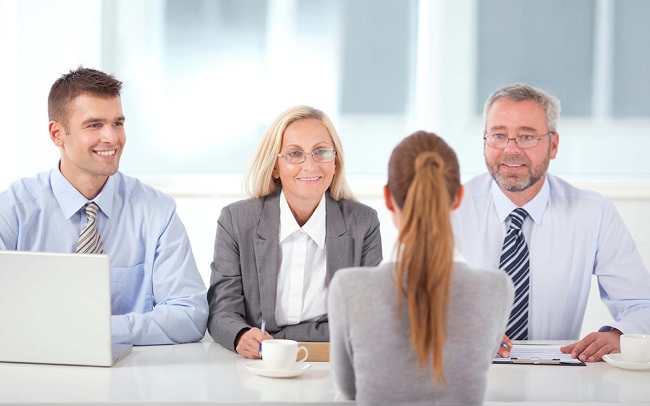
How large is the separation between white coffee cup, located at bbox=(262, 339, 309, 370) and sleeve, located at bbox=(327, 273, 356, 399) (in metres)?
0.24

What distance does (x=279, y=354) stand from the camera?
81.3 inches

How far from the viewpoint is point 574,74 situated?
505 centimetres

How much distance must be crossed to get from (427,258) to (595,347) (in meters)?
0.92

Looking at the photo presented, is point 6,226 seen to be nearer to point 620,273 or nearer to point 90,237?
point 90,237

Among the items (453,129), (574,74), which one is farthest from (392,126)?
(574,74)

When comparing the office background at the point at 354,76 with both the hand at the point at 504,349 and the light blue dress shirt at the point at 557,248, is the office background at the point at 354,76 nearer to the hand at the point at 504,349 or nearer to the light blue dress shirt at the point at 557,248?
the light blue dress shirt at the point at 557,248

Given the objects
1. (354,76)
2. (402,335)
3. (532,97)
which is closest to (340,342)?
(402,335)

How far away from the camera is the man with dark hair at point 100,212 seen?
2750 millimetres

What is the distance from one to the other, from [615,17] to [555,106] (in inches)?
92.8

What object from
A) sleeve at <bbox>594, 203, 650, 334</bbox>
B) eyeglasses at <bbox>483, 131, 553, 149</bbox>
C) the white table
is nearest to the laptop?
the white table

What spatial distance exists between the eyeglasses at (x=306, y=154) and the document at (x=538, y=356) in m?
0.87

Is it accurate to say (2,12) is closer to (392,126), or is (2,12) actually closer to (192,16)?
(192,16)

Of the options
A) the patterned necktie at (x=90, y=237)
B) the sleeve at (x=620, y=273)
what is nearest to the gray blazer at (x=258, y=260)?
the patterned necktie at (x=90, y=237)

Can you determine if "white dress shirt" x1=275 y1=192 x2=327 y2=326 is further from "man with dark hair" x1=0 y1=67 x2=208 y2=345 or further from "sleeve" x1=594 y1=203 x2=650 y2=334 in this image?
"sleeve" x1=594 y1=203 x2=650 y2=334
